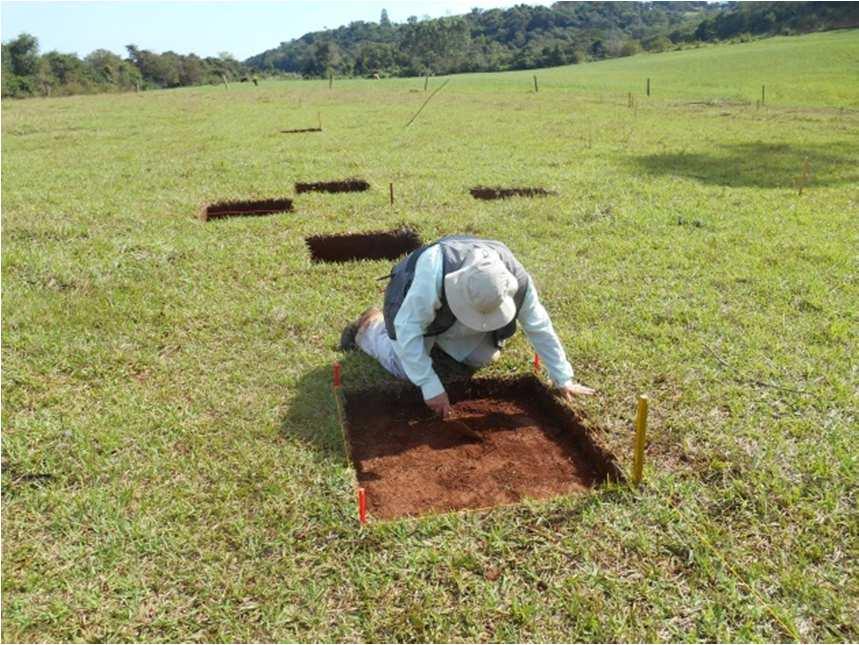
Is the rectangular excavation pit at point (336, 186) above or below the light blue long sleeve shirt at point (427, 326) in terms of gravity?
above

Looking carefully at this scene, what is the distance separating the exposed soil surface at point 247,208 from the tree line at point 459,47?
37.3 m

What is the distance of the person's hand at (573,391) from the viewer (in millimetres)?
3666

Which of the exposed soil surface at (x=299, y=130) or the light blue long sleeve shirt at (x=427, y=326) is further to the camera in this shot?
the exposed soil surface at (x=299, y=130)

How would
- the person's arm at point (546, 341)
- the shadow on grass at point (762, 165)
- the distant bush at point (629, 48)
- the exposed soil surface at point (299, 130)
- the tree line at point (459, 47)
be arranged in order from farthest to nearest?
the distant bush at point (629, 48)
the tree line at point (459, 47)
the exposed soil surface at point (299, 130)
the shadow on grass at point (762, 165)
the person's arm at point (546, 341)

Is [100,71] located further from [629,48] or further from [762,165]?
[762,165]

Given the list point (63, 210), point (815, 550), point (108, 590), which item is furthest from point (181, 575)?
point (63, 210)

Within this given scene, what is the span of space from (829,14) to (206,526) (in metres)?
59.6

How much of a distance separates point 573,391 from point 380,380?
3.64 feet

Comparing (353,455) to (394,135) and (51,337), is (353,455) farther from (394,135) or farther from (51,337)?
(394,135)

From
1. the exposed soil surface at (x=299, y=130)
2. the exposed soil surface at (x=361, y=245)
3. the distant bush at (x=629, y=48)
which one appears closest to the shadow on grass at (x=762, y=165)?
the exposed soil surface at (x=361, y=245)

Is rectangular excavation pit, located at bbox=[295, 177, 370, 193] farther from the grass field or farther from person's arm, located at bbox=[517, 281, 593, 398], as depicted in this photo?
person's arm, located at bbox=[517, 281, 593, 398]

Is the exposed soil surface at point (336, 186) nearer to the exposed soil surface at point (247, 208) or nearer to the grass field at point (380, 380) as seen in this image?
the grass field at point (380, 380)

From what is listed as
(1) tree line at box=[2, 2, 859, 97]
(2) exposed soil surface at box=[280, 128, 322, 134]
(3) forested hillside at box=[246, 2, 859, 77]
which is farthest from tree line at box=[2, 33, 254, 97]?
(2) exposed soil surface at box=[280, 128, 322, 134]

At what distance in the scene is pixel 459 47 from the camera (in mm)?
74812
